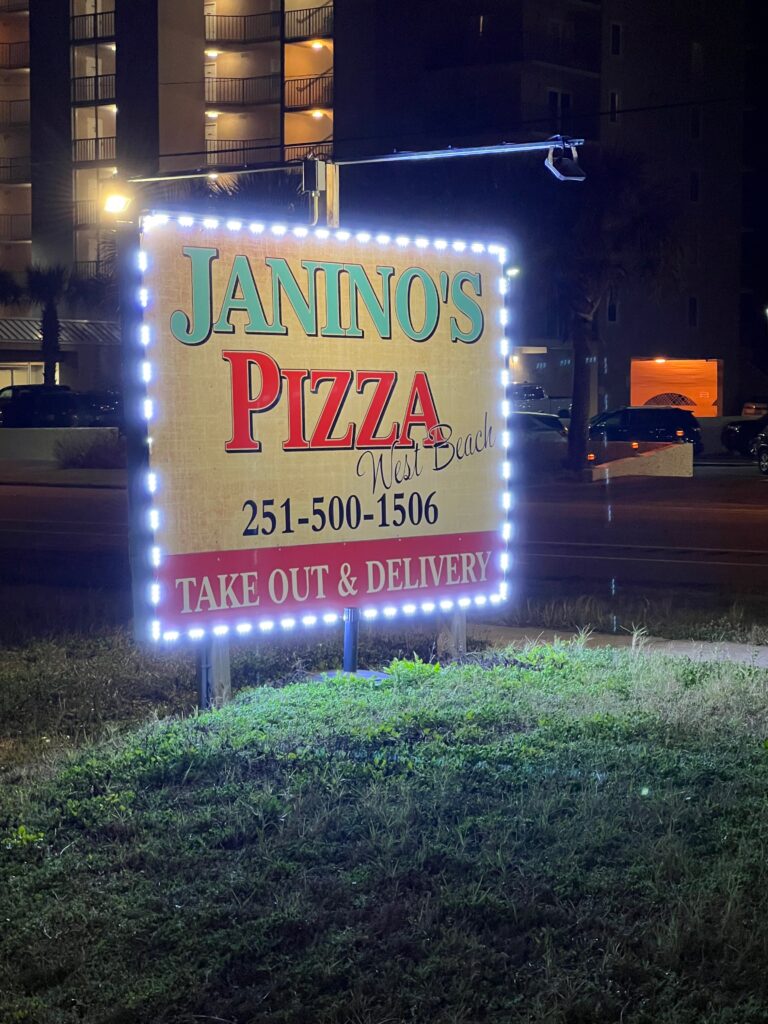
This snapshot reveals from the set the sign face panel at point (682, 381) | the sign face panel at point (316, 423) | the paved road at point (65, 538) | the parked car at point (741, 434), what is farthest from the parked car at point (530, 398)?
the sign face panel at point (316, 423)

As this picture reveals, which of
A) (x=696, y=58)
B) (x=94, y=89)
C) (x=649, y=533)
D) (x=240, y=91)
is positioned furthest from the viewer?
(x=240, y=91)

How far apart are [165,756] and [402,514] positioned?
115 inches

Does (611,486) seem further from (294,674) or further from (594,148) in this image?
(294,674)

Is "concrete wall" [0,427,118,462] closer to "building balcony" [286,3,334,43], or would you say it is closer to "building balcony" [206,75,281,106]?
"building balcony" [206,75,281,106]

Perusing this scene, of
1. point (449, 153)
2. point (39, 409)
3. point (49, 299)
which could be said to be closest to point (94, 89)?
point (49, 299)

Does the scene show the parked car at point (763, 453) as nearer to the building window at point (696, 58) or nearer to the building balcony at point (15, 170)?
the building window at point (696, 58)

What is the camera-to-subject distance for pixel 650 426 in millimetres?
45031

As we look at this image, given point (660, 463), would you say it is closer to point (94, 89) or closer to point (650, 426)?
point (650, 426)

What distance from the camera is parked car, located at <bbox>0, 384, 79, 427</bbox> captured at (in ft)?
159

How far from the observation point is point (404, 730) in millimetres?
7516

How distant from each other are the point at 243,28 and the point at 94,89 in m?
7.41

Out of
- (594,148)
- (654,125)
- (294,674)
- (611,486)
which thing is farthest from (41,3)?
(294,674)

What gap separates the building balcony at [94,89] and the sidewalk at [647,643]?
5912 cm

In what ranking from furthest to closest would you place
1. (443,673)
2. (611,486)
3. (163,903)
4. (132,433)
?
(611,486) < (443,673) < (132,433) < (163,903)
